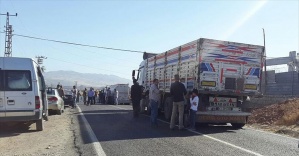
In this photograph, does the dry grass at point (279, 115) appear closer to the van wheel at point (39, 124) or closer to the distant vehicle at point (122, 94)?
the van wheel at point (39, 124)

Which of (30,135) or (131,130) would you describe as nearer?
(30,135)

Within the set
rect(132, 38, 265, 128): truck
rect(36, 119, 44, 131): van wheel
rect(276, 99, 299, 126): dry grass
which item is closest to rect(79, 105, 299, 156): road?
rect(132, 38, 265, 128): truck

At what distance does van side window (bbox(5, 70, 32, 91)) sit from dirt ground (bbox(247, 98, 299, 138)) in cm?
878

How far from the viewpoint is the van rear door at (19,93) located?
439 inches

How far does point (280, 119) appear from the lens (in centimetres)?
1655

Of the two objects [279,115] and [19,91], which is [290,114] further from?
[19,91]

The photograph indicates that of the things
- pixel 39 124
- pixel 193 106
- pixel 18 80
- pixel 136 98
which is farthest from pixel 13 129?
pixel 136 98

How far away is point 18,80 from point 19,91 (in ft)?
1.12

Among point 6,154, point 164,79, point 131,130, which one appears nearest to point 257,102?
point 164,79

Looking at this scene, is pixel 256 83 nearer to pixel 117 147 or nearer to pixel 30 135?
pixel 117 147

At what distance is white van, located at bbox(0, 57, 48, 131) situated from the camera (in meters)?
11.1

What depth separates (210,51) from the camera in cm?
1326

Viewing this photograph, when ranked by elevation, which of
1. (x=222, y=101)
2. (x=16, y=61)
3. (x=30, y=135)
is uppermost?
(x=16, y=61)

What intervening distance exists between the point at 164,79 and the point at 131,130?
555cm
